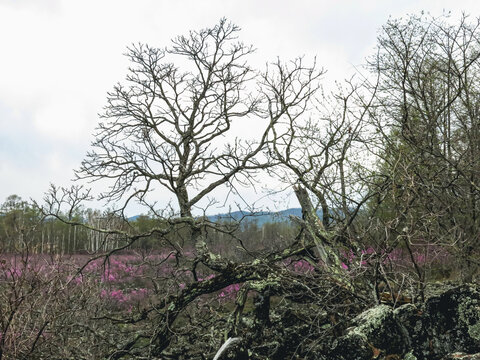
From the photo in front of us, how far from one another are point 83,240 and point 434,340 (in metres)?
52.3

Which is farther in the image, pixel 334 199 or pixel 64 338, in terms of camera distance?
pixel 334 199

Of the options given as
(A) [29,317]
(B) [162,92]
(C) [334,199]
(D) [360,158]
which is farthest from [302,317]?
(B) [162,92]

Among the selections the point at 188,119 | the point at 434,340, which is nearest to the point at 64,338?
the point at 434,340

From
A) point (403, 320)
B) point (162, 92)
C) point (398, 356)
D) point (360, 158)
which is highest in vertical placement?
point (162, 92)

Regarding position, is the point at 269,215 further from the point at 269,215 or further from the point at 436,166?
the point at 436,166

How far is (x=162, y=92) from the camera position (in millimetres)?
12281

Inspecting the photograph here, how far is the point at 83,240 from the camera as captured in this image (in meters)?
50.2

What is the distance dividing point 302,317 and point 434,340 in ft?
3.68

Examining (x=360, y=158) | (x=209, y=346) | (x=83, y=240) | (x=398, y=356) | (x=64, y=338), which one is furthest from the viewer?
(x=83, y=240)

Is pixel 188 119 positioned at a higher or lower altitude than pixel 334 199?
higher

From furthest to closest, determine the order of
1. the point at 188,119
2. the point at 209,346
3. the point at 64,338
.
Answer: the point at 188,119 < the point at 64,338 < the point at 209,346

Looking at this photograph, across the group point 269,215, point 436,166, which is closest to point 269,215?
point 269,215

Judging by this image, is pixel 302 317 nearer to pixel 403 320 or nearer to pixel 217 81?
pixel 403 320

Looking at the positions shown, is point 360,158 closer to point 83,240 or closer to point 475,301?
point 475,301
